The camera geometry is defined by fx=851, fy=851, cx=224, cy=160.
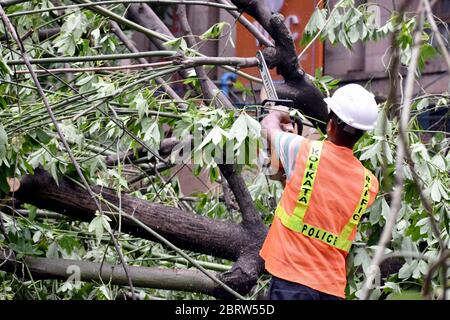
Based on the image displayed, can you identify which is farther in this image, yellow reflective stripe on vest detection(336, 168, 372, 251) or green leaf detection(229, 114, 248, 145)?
green leaf detection(229, 114, 248, 145)

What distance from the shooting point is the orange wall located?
1070 centimetres

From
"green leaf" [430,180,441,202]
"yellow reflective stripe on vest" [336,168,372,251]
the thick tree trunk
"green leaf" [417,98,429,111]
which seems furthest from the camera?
"green leaf" [417,98,429,111]

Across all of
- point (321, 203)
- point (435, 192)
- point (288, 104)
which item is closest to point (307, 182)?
point (321, 203)

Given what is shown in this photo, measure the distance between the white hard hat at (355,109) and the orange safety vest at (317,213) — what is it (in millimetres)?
148

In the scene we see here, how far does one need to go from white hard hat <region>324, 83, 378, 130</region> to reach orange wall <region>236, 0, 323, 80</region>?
669 centimetres

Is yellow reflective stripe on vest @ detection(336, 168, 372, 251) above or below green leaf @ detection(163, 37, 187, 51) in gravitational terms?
below

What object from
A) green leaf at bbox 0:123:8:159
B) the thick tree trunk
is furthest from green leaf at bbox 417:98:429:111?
green leaf at bbox 0:123:8:159

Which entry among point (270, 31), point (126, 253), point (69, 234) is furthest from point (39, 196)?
point (270, 31)

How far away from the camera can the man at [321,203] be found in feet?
12.3

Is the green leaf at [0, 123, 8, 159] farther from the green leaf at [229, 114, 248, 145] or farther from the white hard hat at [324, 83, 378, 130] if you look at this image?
the white hard hat at [324, 83, 378, 130]

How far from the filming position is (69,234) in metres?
5.21

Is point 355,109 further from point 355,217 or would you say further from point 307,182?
point 355,217

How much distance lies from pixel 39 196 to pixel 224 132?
1296mm
